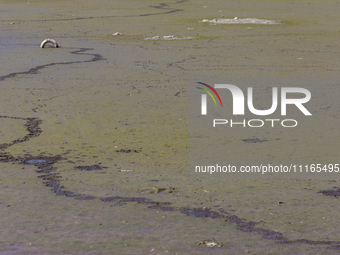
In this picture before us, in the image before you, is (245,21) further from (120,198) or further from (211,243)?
(211,243)

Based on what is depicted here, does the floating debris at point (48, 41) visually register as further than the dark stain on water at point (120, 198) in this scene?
Yes

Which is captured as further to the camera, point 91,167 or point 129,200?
point 91,167

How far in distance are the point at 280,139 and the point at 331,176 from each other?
0.91 m

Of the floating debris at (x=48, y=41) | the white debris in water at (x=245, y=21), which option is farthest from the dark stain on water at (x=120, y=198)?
the white debris in water at (x=245, y=21)

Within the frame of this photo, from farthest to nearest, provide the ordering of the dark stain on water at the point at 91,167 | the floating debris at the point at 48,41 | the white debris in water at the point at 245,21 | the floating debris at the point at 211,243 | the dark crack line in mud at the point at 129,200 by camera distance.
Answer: the white debris in water at the point at 245,21 < the floating debris at the point at 48,41 < the dark stain on water at the point at 91,167 < the dark crack line in mud at the point at 129,200 < the floating debris at the point at 211,243

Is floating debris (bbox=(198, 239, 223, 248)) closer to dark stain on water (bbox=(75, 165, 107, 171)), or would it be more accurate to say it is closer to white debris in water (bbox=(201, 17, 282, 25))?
dark stain on water (bbox=(75, 165, 107, 171))

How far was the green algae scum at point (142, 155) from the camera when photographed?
2.69 metres

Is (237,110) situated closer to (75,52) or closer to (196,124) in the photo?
(196,124)

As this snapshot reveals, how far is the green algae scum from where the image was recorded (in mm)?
2688

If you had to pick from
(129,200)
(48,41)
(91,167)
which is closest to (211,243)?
(129,200)

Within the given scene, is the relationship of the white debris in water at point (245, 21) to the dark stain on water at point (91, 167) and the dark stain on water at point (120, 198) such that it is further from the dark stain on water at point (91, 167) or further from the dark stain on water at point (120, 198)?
the dark stain on water at point (91, 167)

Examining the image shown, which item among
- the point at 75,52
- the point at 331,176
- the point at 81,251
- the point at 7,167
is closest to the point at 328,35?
the point at 75,52

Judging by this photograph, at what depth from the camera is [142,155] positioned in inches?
165

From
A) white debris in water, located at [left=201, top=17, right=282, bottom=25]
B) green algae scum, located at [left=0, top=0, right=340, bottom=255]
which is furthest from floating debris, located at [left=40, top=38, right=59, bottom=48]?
white debris in water, located at [left=201, top=17, right=282, bottom=25]
